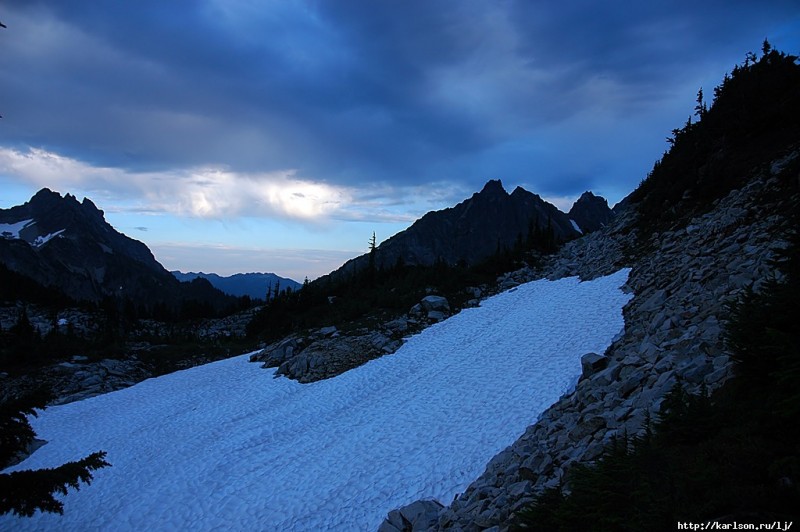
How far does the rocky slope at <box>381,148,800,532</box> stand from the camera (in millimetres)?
8617

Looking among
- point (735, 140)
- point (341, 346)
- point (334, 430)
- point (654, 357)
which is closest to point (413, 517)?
point (654, 357)

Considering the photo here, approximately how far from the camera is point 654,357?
1078cm

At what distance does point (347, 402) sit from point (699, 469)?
16.7 meters

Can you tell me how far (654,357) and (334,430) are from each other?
40.2 feet

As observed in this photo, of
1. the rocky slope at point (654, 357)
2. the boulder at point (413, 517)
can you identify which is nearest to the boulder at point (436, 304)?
the rocky slope at point (654, 357)

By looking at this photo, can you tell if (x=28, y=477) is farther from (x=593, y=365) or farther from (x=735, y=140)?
(x=735, y=140)

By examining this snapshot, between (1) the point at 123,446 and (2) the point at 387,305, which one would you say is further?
(2) the point at 387,305

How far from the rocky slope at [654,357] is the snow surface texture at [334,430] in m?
1.47

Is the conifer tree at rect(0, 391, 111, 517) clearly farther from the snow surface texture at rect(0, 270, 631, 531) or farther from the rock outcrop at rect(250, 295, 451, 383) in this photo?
the rock outcrop at rect(250, 295, 451, 383)

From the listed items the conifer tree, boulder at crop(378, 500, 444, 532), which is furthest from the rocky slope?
the conifer tree

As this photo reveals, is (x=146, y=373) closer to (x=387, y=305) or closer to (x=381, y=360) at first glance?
(x=387, y=305)

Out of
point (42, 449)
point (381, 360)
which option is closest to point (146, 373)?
point (42, 449)

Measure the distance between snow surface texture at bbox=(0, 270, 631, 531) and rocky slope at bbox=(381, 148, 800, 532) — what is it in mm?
1470

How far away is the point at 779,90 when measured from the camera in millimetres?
26250
